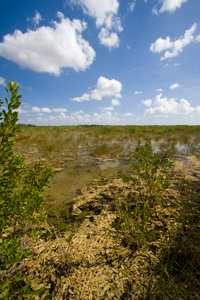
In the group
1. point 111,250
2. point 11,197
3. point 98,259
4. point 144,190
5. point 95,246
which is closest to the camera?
point 11,197

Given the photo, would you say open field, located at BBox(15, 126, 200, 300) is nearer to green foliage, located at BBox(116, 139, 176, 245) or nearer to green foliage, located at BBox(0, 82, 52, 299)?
green foliage, located at BBox(116, 139, 176, 245)

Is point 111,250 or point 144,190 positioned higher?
point 144,190

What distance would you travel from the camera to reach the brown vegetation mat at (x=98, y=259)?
6.70 feet

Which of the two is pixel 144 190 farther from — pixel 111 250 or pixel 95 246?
pixel 95 246

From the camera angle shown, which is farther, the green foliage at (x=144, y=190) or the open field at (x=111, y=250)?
the green foliage at (x=144, y=190)

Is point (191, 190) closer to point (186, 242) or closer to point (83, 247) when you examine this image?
point (186, 242)

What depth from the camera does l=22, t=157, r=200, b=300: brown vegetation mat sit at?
2041 mm

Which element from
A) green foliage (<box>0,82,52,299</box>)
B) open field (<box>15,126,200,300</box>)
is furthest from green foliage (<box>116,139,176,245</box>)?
green foliage (<box>0,82,52,299</box>)

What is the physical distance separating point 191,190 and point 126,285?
4.20 meters

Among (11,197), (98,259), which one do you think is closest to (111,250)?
(98,259)

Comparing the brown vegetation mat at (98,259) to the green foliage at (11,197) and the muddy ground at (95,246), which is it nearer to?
the muddy ground at (95,246)

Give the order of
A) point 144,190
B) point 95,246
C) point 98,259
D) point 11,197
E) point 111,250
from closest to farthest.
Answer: point 11,197 → point 98,259 → point 111,250 → point 95,246 → point 144,190

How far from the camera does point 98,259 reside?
8.36ft

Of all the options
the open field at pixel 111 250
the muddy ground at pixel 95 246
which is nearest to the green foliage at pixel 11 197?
the open field at pixel 111 250
